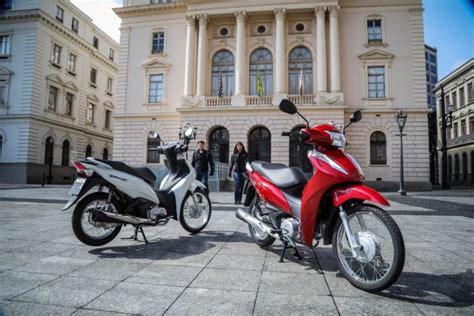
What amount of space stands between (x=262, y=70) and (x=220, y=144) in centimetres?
647

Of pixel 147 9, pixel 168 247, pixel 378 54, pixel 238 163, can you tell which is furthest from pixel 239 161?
pixel 147 9

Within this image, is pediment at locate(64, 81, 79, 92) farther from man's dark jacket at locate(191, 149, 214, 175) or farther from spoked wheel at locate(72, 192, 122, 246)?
spoked wheel at locate(72, 192, 122, 246)

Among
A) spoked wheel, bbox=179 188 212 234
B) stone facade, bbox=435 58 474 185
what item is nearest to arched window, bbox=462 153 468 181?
stone facade, bbox=435 58 474 185

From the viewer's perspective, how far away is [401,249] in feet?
7.18

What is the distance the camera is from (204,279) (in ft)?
8.49

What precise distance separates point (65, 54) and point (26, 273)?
3161 cm

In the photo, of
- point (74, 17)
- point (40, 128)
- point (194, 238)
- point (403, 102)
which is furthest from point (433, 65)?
point (194, 238)

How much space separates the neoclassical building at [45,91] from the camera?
81.8 feet

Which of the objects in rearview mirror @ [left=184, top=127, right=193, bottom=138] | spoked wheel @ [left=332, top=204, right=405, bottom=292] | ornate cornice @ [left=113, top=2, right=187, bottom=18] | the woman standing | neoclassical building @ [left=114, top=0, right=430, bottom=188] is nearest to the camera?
spoked wheel @ [left=332, top=204, right=405, bottom=292]

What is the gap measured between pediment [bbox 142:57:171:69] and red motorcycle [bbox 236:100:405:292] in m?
22.4

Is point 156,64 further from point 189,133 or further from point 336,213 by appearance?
point 336,213

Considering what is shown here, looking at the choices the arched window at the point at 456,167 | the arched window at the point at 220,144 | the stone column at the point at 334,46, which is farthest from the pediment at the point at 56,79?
the arched window at the point at 456,167

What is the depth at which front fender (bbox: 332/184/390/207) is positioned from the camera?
92.7 inches

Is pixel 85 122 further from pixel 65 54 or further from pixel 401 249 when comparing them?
pixel 401 249
